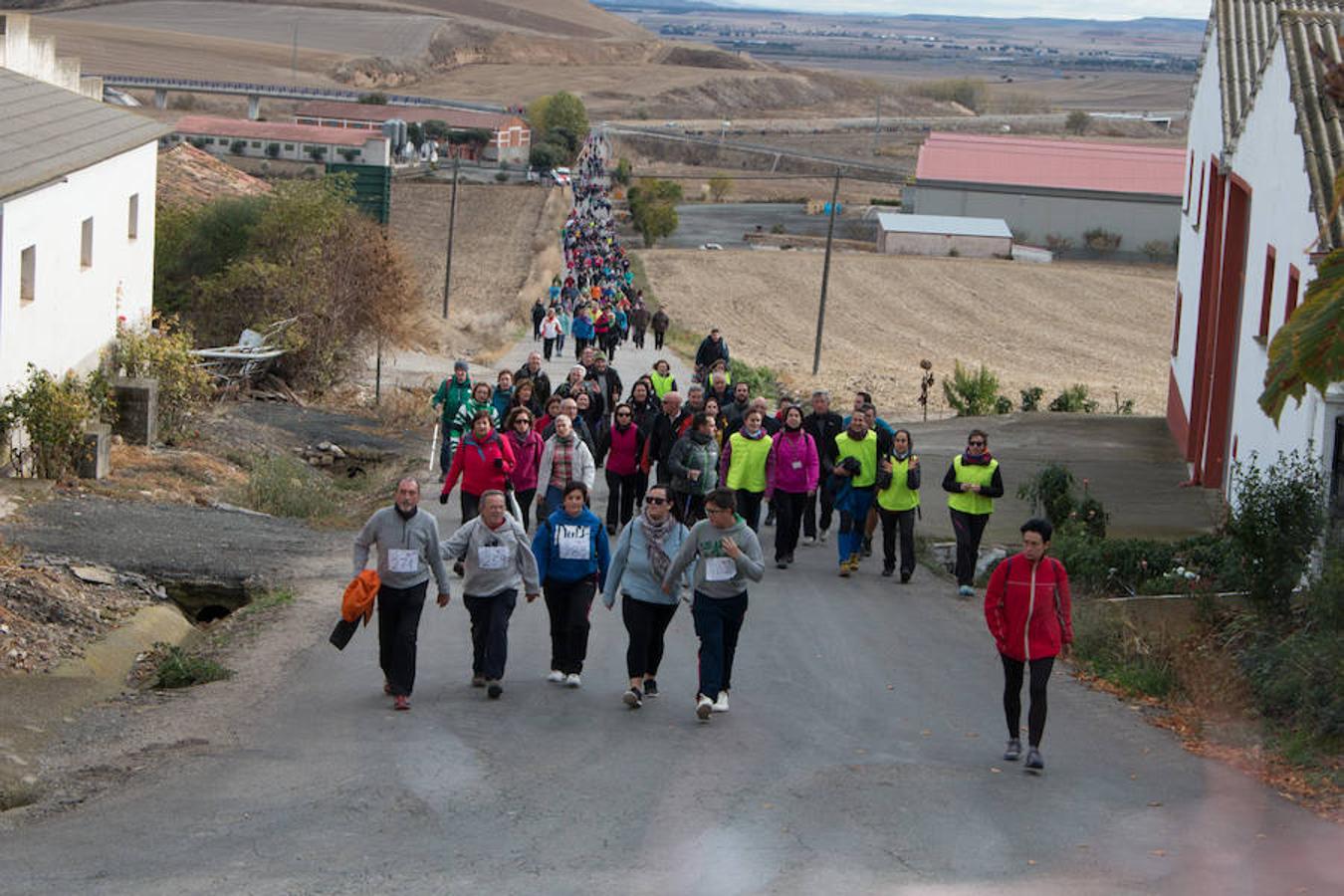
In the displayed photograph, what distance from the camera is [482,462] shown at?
1489 cm

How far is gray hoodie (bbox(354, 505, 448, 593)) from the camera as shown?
36.8 feet

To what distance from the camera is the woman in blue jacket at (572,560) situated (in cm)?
1161

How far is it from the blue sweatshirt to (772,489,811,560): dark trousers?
5184mm

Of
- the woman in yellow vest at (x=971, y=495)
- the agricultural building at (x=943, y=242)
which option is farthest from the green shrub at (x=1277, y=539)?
the agricultural building at (x=943, y=242)

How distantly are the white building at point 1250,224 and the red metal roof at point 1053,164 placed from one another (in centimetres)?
6228

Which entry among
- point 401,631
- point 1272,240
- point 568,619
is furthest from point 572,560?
point 1272,240

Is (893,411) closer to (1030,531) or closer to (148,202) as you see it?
(148,202)

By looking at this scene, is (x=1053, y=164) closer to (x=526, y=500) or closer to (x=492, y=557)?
(x=526, y=500)

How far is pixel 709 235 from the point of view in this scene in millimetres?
89938

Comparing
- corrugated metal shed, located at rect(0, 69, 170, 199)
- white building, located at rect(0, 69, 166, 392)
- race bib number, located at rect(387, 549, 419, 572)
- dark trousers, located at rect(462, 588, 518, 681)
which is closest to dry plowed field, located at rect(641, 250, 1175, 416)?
white building, located at rect(0, 69, 166, 392)

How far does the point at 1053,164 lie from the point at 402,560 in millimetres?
87435

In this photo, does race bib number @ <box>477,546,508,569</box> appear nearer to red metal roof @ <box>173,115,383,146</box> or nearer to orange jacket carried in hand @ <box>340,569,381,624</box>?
orange jacket carried in hand @ <box>340,569,381,624</box>

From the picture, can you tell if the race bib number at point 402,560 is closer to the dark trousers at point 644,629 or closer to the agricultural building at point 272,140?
the dark trousers at point 644,629

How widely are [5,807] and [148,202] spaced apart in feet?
61.8
